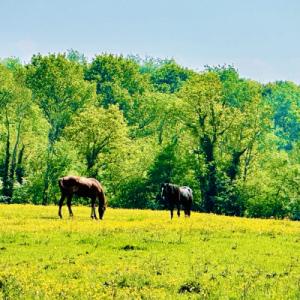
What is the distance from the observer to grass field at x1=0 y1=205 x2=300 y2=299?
15367 millimetres

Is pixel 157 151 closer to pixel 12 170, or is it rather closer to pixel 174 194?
pixel 12 170

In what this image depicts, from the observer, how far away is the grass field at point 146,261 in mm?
15367

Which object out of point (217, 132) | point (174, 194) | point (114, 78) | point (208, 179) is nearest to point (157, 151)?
point (208, 179)

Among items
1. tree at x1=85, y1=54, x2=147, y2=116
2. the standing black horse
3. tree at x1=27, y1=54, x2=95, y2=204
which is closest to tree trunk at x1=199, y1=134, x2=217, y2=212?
tree at x1=27, y1=54, x2=95, y2=204

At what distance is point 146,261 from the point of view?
19375mm

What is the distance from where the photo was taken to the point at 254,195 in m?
67.1

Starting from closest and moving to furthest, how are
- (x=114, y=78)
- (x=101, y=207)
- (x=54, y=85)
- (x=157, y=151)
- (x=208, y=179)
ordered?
(x=101, y=207) → (x=208, y=179) → (x=157, y=151) → (x=54, y=85) → (x=114, y=78)

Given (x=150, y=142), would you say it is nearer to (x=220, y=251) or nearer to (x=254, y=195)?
(x=254, y=195)

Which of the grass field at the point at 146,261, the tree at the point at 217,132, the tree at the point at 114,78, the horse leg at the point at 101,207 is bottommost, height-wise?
the grass field at the point at 146,261

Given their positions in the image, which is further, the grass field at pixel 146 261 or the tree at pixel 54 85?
the tree at pixel 54 85

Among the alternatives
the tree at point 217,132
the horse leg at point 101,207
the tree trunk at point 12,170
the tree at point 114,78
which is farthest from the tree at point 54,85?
the horse leg at point 101,207

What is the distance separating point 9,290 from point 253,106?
58889 millimetres

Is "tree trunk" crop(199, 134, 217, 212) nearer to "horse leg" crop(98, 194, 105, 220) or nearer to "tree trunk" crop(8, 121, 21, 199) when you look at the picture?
"tree trunk" crop(8, 121, 21, 199)

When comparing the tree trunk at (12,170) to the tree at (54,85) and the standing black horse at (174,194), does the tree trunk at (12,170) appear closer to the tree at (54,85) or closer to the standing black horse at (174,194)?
the tree at (54,85)
